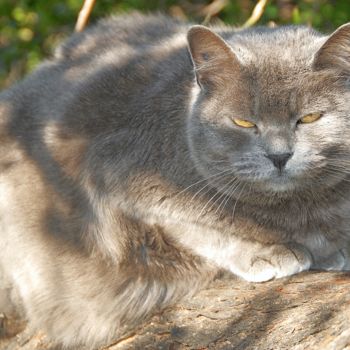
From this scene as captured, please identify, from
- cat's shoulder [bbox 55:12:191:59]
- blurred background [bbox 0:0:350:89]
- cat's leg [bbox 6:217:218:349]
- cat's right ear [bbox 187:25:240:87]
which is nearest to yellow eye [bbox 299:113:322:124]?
cat's right ear [bbox 187:25:240:87]

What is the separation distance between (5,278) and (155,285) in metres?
0.68

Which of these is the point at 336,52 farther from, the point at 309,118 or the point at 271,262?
the point at 271,262

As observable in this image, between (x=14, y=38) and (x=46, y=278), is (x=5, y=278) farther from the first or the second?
(x=14, y=38)

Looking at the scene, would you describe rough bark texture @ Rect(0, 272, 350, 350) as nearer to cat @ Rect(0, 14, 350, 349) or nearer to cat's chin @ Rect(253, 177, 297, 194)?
cat @ Rect(0, 14, 350, 349)

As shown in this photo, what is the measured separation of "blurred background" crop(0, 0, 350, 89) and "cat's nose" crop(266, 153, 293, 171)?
2329mm

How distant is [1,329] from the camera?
3320 millimetres

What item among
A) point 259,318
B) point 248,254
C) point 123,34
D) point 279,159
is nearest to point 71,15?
point 123,34

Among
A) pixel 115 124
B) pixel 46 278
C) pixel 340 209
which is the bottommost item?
pixel 46 278

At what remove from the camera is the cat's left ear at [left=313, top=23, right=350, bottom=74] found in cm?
271

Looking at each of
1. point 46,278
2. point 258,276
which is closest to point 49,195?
point 46,278

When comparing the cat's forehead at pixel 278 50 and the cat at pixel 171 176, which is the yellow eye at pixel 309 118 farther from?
the cat's forehead at pixel 278 50

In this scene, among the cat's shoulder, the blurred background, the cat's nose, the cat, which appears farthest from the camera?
the blurred background

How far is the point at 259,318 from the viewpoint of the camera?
2684 millimetres

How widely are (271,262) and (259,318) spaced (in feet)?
0.98
